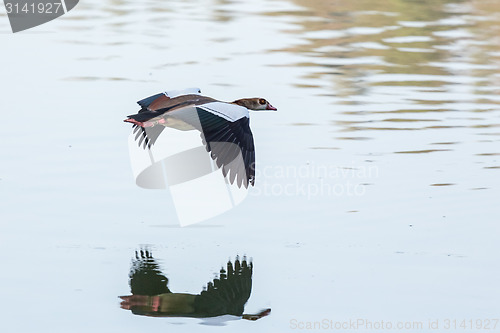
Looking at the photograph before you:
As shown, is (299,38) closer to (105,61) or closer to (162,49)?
(162,49)

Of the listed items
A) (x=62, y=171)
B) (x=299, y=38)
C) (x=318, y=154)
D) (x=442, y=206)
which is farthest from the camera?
(x=299, y=38)

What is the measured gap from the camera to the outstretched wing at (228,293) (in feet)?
21.6

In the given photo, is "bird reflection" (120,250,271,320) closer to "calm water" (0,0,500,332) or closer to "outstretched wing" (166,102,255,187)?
"calm water" (0,0,500,332)

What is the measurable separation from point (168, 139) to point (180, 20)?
862 centimetres

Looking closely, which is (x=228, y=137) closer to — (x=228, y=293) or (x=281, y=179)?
(x=281, y=179)

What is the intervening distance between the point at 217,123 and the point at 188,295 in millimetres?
1975

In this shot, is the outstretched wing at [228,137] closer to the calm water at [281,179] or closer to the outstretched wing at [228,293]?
the calm water at [281,179]

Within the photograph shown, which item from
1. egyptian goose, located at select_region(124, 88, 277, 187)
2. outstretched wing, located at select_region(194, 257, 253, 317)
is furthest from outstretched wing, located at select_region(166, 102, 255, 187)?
outstretched wing, located at select_region(194, 257, 253, 317)

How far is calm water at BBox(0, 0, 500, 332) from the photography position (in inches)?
267

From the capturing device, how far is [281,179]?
9.56 meters

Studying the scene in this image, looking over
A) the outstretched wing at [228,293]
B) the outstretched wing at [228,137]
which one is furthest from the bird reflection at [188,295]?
the outstretched wing at [228,137]

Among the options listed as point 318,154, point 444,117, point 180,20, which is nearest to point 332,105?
point 444,117

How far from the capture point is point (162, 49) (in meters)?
15.9

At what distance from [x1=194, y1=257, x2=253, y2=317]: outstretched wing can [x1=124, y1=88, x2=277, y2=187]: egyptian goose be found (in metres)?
0.98
